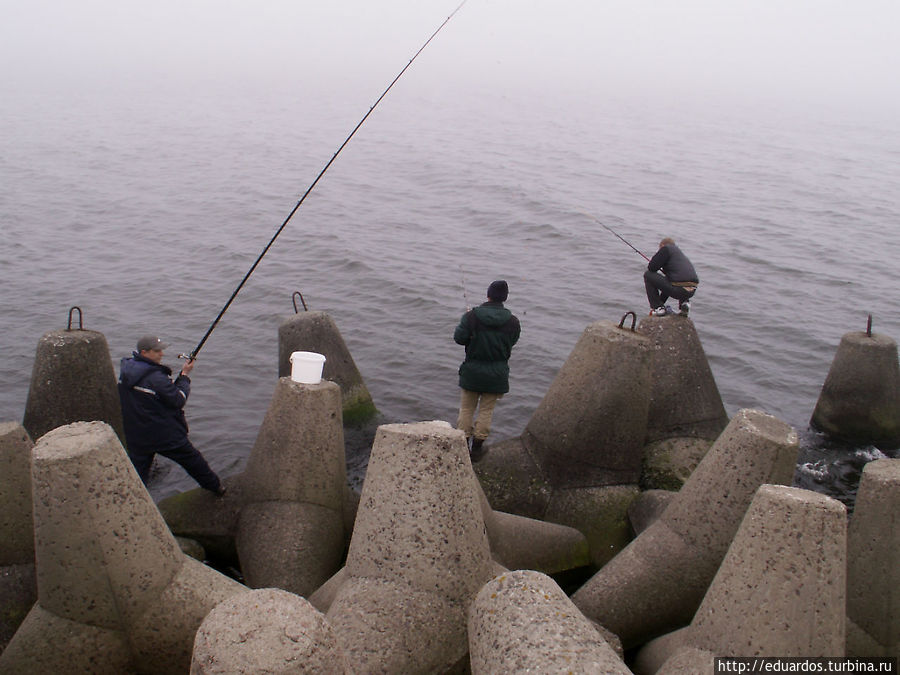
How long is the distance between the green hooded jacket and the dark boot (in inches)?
16.5

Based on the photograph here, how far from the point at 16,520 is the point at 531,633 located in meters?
→ 3.20

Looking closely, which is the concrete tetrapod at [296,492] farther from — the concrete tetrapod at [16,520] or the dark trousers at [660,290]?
the dark trousers at [660,290]

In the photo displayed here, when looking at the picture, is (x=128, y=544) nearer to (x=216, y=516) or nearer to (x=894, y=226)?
(x=216, y=516)

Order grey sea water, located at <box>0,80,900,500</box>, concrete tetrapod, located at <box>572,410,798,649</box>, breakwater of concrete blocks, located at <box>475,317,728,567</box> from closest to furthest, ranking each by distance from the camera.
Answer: concrete tetrapod, located at <box>572,410,798,649</box>, breakwater of concrete blocks, located at <box>475,317,728,567</box>, grey sea water, located at <box>0,80,900,500</box>

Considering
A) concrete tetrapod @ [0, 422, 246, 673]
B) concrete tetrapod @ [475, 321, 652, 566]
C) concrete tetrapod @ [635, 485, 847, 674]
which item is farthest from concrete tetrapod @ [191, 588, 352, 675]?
concrete tetrapod @ [475, 321, 652, 566]

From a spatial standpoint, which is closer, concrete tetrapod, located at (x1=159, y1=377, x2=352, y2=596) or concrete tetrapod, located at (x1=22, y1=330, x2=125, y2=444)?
concrete tetrapod, located at (x1=159, y1=377, x2=352, y2=596)

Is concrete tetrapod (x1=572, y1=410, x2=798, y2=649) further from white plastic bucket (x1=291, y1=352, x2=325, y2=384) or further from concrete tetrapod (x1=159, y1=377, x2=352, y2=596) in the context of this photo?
white plastic bucket (x1=291, y1=352, x2=325, y2=384)

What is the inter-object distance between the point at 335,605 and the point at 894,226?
72.7 ft

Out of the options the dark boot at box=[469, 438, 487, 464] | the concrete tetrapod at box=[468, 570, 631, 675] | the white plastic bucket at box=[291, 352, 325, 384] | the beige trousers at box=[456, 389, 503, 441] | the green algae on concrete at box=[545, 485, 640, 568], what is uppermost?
the white plastic bucket at box=[291, 352, 325, 384]

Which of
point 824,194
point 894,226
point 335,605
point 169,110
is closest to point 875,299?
point 894,226

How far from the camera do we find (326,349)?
805cm

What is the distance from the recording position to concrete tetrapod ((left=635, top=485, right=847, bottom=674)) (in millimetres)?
3527

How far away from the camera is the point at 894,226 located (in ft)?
71.8

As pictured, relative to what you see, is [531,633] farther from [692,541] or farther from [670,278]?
[670,278]
